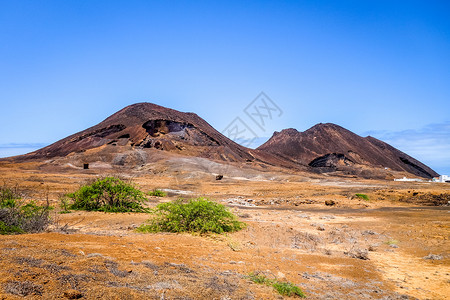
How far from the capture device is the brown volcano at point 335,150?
8300 centimetres

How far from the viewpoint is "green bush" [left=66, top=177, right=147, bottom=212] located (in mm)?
12172

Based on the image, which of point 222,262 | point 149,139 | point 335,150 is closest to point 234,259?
point 222,262

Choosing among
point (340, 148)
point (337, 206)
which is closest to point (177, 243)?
point (337, 206)

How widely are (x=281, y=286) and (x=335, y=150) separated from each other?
9054 centimetres

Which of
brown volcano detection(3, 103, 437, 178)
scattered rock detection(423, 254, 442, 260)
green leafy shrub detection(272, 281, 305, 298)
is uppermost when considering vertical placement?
brown volcano detection(3, 103, 437, 178)

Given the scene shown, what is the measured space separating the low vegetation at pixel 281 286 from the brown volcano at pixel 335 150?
247 feet

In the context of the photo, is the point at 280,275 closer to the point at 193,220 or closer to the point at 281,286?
the point at 281,286

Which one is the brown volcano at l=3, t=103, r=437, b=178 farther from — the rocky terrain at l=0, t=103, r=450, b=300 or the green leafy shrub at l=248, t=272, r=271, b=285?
the green leafy shrub at l=248, t=272, r=271, b=285

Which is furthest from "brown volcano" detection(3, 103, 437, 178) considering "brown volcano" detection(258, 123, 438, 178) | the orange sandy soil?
the orange sandy soil

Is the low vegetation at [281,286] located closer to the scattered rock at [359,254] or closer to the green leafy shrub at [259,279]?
the green leafy shrub at [259,279]

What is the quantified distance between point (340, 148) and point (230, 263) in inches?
3578

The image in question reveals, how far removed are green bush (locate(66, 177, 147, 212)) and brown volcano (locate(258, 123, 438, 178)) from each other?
6952 centimetres

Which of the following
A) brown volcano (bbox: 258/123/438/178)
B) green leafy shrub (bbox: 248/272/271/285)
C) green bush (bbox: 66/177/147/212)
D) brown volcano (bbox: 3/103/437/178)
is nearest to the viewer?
green leafy shrub (bbox: 248/272/271/285)

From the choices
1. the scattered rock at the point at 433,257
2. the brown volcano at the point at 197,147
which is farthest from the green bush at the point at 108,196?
the brown volcano at the point at 197,147
